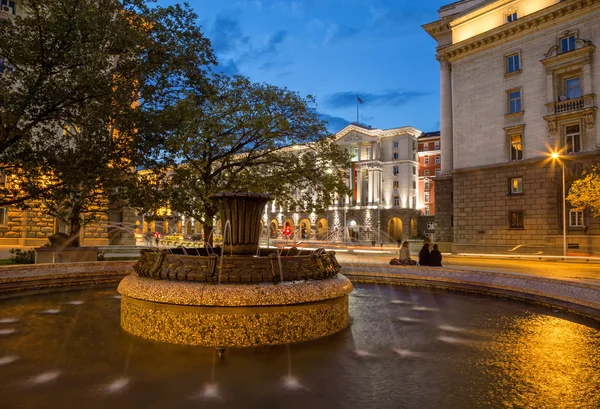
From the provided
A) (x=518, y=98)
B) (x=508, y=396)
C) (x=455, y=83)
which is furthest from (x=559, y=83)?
(x=508, y=396)

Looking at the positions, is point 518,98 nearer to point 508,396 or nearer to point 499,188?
point 499,188

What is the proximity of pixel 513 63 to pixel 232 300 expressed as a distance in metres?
33.7

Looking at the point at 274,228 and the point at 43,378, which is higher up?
the point at 274,228

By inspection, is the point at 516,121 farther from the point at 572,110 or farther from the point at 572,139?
the point at 572,139

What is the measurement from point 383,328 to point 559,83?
3027 cm

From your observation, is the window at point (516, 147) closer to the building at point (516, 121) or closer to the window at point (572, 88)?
the building at point (516, 121)

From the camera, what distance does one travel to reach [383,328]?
7617 mm

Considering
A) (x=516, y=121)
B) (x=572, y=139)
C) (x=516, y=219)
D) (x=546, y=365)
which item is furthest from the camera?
(x=516, y=121)

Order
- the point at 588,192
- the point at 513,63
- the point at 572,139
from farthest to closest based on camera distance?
1. the point at 513,63
2. the point at 572,139
3. the point at 588,192

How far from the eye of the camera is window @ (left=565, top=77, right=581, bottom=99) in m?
29.0

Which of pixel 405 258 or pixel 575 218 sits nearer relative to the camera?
pixel 405 258

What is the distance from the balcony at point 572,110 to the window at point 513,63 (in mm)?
4169

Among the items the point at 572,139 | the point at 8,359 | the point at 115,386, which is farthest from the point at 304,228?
the point at 115,386

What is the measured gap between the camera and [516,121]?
31391 mm
